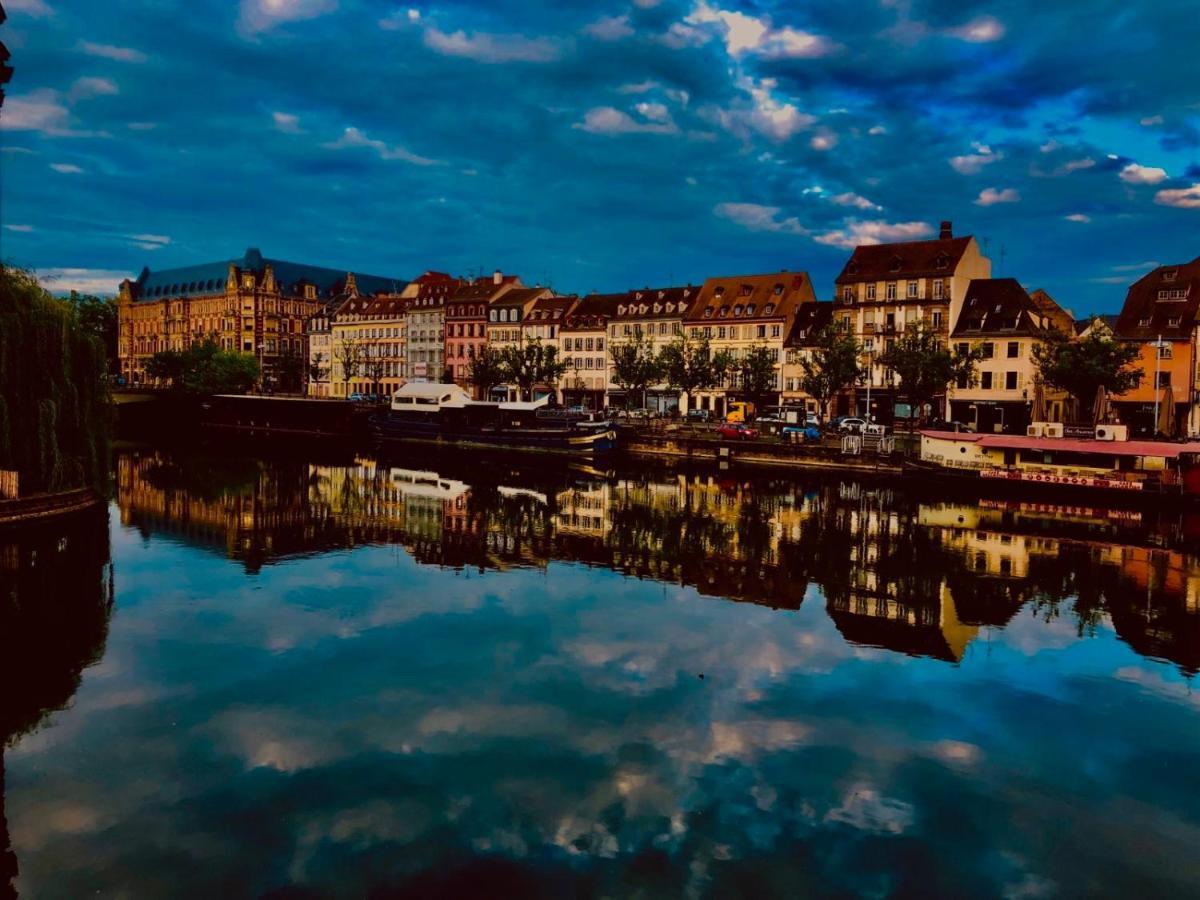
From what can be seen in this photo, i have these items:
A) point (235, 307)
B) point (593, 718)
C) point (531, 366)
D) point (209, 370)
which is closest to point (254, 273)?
point (235, 307)

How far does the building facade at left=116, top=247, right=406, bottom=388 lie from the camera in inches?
5837

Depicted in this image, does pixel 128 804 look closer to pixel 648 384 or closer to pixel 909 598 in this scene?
pixel 909 598

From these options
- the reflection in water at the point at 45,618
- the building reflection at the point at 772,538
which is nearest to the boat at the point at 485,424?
the building reflection at the point at 772,538

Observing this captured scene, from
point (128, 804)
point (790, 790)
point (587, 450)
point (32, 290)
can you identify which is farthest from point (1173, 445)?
point (32, 290)

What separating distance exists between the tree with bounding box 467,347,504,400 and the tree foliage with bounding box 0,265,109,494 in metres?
64.0

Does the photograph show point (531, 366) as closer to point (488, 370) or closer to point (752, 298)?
point (488, 370)

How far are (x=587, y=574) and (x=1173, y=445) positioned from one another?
36.9m

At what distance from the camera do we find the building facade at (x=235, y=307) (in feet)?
486

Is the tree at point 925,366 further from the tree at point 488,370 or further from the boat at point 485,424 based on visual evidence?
the tree at point 488,370

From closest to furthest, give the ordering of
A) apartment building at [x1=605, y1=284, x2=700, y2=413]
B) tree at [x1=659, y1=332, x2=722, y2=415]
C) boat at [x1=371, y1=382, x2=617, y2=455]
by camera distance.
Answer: boat at [x1=371, y1=382, x2=617, y2=455] → tree at [x1=659, y1=332, x2=722, y2=415] → apartment building at [x1=605, y1=284, x2=700, y2=413]

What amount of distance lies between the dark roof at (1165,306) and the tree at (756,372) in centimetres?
2880

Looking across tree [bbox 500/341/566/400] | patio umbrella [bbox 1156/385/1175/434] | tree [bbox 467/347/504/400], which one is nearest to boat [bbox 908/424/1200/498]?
patio umbrella [bbox 1156/385/1175/434]

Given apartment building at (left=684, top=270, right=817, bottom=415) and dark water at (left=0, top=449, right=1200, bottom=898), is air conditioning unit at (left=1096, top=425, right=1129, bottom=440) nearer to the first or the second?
dark water at (left=0, top=449, right=1200, bottom=898)

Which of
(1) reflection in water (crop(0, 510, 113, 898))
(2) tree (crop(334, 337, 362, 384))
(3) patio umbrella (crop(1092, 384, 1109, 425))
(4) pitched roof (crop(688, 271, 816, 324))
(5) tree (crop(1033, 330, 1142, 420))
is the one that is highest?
(4) pitched roof (crop(688, 271, 816, 324))
